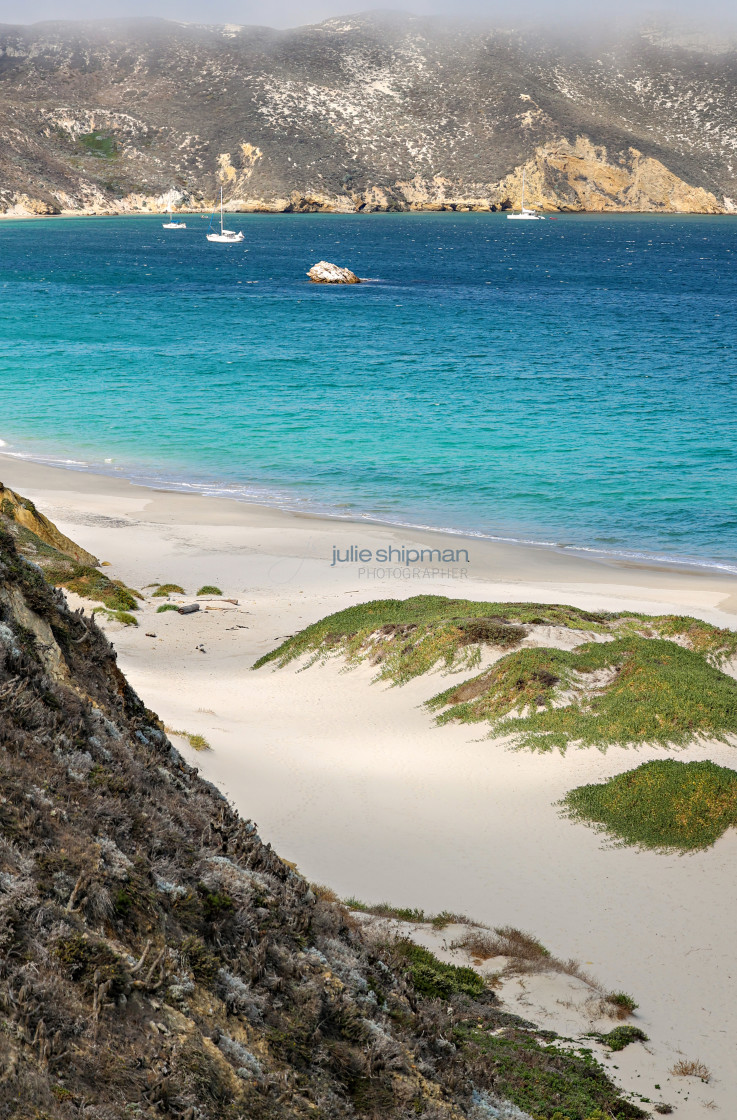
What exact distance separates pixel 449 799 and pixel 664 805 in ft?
8.62

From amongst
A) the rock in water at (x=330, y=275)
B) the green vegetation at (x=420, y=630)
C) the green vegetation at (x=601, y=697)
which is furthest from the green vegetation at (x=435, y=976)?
the rock in water at (x=330, y=275)

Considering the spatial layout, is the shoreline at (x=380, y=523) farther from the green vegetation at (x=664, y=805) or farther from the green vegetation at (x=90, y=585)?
the green vegetation at (x=664, y=805)

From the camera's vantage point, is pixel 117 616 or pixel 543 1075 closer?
pixel 543 1075

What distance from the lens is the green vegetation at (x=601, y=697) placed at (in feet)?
40.9

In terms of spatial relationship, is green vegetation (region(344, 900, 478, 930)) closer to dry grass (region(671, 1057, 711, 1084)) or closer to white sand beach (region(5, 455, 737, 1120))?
white sand beach (region(5, 455, 737, 1120))

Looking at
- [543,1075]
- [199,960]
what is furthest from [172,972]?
[543,1075]

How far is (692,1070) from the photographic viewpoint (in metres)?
6.84

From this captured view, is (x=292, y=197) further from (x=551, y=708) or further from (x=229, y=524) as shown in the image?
(x=551, y=708)

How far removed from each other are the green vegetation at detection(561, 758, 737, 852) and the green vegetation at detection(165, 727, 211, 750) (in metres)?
4.81

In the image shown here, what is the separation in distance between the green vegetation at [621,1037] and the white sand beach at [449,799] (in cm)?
8

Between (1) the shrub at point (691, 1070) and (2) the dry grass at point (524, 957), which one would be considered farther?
(2) the dry grass at point (524, 957)

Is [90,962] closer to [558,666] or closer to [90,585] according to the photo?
[558,666]

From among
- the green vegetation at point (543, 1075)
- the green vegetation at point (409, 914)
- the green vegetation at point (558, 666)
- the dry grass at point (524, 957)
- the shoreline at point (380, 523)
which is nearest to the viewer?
the green vegetation at point (543, 1075)

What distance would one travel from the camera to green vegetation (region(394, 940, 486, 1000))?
669cm
